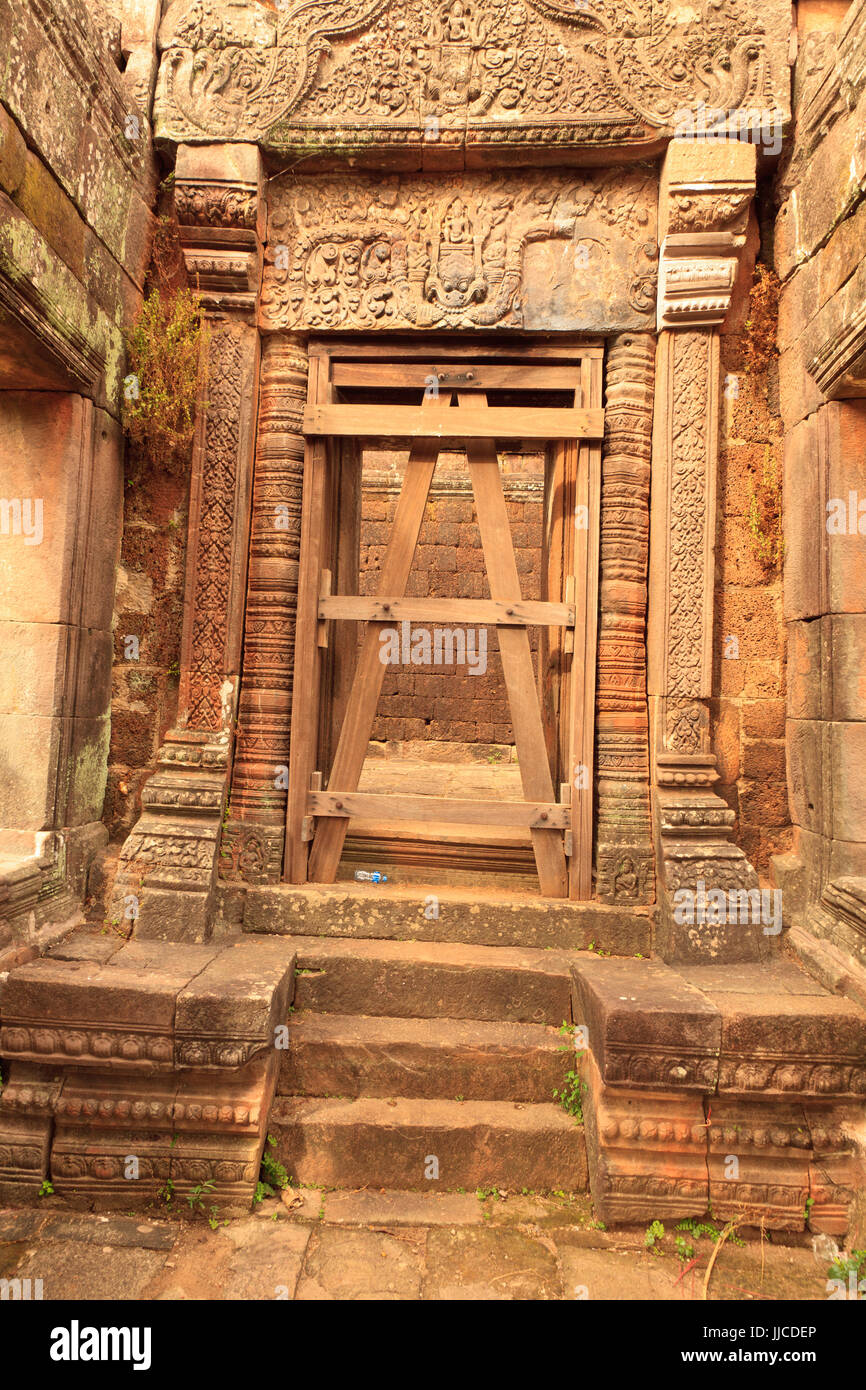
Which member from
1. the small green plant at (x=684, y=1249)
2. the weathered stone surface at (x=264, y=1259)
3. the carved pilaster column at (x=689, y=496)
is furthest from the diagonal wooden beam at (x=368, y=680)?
the small green plant at (x=684, y=1249)

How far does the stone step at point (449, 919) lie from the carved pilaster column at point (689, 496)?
0.79 feet

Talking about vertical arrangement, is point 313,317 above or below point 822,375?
above

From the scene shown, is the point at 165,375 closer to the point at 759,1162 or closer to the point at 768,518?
the point at 768,518

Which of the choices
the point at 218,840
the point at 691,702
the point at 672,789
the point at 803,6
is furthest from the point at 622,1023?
the point at 803,6

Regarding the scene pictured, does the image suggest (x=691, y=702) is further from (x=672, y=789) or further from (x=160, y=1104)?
(x=160, y=1104)

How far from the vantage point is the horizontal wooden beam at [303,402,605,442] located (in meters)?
3.70

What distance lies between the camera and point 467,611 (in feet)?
12.2

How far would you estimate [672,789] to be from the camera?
355 cm

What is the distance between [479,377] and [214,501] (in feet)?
4.62

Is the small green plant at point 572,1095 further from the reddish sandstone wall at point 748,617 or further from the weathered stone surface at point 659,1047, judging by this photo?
the reddish sandstone wall at point 748,617

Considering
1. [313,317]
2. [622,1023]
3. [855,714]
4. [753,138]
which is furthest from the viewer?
[313,317]

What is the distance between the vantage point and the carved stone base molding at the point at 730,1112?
105 inches

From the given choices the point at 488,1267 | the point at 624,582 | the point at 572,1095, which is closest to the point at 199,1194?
the point at 488,1267

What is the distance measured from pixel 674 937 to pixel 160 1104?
210 centimetres
